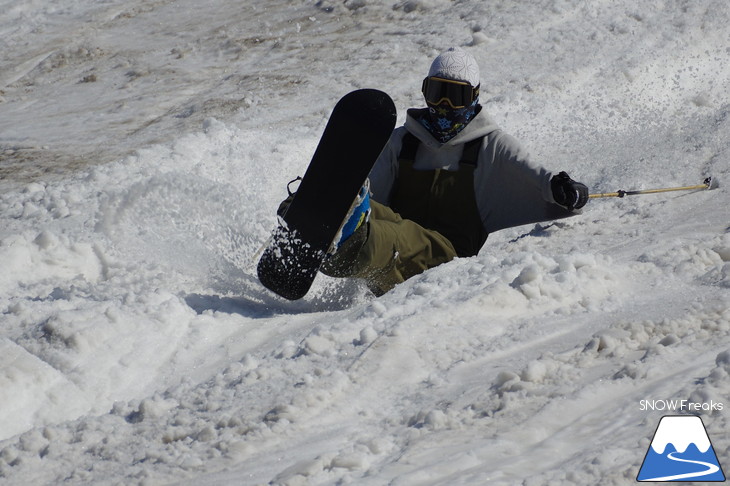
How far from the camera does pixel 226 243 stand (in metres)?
5.25

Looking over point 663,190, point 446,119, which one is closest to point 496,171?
point 446,119

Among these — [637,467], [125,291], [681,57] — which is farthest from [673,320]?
[681,57]

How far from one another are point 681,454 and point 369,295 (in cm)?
251

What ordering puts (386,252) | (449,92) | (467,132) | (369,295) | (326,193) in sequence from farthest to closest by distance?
(467,132)
(449,92)
(369,295)
(386,252)
(326,193)

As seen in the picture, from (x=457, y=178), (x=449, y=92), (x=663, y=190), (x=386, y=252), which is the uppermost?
(x=449, y=92)

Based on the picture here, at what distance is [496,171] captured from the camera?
17.7ft

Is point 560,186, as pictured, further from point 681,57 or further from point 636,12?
point 636,12

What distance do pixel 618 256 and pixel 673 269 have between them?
1.32 feet

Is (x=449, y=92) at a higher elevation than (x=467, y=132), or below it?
higher

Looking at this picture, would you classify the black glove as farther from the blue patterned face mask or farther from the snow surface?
the blue patterned face mask

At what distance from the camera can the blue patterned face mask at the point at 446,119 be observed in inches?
207
